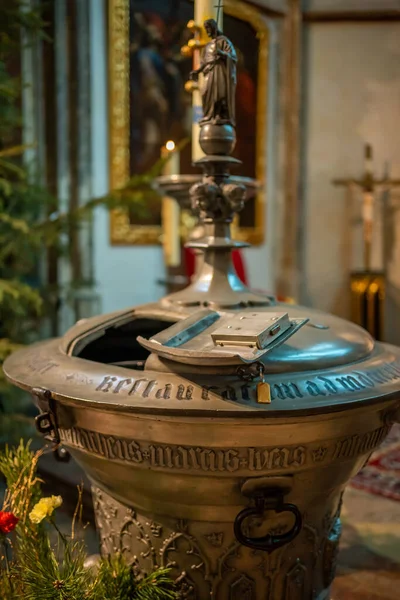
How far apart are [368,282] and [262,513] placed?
4389 mm

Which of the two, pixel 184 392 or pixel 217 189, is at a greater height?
pixel 217 189

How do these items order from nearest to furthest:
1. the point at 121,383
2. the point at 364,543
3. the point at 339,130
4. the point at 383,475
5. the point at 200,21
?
the point at 121,383 → the point at 200,21 → the point at 364,543 → the point at 383,475 → the point at 339,130

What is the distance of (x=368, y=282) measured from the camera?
5410 mm

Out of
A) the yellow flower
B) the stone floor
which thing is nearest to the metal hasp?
the yellow flower

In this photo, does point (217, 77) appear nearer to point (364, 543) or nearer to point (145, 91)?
point (364, 543)

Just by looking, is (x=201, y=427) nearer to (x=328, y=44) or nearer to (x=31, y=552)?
(x=31, y=552)

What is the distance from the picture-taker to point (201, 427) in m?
1.19

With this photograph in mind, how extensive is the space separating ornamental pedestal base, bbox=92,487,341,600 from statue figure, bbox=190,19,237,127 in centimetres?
98

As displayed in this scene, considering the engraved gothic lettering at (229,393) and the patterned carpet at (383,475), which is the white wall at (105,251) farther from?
the engraved gothic lettering at (229,393)

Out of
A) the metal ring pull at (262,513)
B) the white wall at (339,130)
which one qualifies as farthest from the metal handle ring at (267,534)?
the white wall at (339,130)

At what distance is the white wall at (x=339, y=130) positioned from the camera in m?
5.36

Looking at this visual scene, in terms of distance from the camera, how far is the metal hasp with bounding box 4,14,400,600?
1.20 meters

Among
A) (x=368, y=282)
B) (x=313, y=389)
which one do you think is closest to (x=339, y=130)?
(x=368, y=282)

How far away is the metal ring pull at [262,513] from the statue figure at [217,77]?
0.91 m
